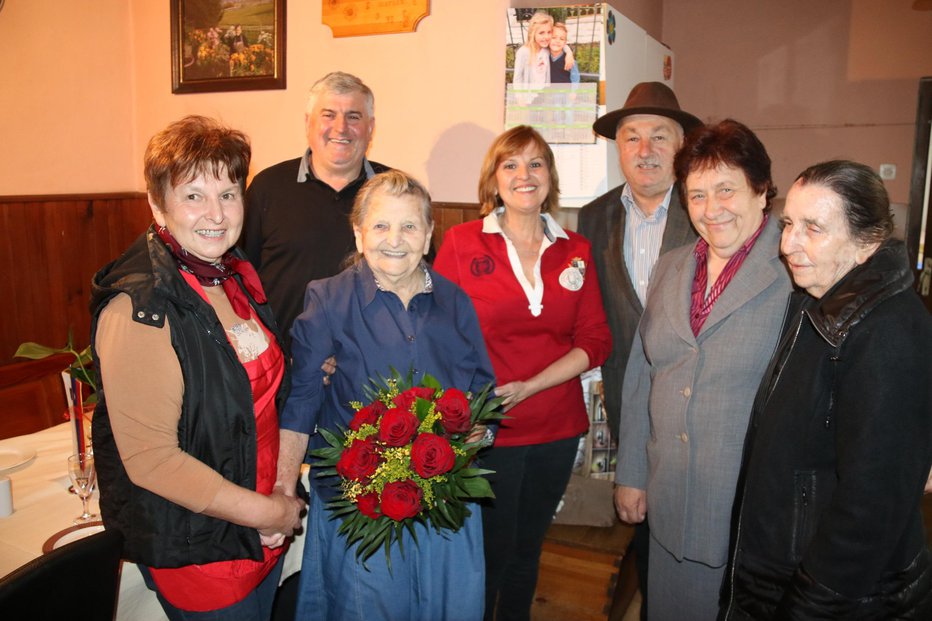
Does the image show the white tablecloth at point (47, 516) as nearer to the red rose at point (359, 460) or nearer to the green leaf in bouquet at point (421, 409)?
the red rose at point (359, 460)

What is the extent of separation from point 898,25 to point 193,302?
6829mm

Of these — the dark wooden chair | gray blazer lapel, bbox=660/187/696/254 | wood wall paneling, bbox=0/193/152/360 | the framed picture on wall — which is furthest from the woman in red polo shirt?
wood wall paneling, bbox=0/193/152/360

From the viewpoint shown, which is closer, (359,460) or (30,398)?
(359,460)

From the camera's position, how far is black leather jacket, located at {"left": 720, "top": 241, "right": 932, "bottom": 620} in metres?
1.40

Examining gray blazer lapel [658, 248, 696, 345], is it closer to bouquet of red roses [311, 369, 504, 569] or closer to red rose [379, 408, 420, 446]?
bouquet of red roses [311, 369, 504, 569]

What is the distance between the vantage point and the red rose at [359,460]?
1538 mm

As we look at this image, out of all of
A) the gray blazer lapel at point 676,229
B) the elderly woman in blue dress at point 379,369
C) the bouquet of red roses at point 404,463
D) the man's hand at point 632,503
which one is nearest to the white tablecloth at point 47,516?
the elderly woman in blue dress at point 379,369

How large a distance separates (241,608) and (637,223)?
6.26 feet

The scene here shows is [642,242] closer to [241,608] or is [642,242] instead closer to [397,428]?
[397,428]

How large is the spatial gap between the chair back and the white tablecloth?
20 cm

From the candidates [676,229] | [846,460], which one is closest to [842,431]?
[846,460]

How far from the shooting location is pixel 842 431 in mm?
1458

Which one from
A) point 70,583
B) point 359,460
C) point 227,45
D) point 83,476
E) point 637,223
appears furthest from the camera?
point 227,45

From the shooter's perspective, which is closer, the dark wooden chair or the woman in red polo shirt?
the woman in red polo shirt
